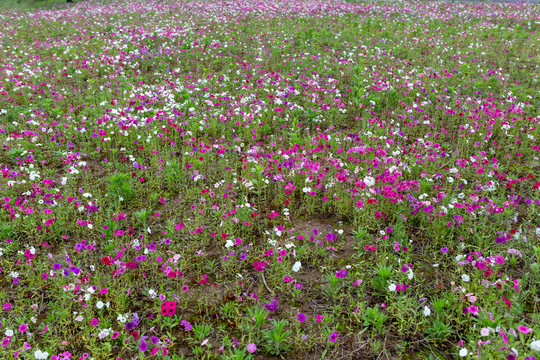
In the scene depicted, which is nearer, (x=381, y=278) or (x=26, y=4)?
(x=381, y=278)

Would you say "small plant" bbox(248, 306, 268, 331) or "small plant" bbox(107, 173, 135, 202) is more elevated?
"small plant" bbox(107, 173, 135, 202)

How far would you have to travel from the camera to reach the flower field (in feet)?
10.1

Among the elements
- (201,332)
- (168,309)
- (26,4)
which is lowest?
(201,332)

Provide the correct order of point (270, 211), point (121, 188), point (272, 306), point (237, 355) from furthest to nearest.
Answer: point (121, 188), point (270, 211), point (272, 306), point (237, 355)

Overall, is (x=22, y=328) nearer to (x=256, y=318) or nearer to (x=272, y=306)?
(x=256, y=318)

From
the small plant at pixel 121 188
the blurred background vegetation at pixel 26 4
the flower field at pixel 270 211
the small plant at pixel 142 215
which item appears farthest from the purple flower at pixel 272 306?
the blurred background vegetation at pixel 26 4

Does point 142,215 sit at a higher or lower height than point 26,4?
lower

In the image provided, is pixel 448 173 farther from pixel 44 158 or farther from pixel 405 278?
pixel 44 158

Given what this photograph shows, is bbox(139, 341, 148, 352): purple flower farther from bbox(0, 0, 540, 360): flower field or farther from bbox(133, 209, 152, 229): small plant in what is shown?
bbox(133, 209, 152, 229): small plant

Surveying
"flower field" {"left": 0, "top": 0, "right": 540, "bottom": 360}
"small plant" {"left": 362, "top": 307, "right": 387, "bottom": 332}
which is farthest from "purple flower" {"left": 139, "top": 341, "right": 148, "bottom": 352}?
"small plant" {"left": 362, "top": 307, "right": 387, "bottom": 332}

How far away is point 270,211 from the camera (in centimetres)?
477

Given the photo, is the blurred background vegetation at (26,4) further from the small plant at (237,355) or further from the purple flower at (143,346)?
the small plant at (237,355)

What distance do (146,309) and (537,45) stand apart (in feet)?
48.5

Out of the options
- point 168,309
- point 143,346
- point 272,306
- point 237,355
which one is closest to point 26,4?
point 168,309
